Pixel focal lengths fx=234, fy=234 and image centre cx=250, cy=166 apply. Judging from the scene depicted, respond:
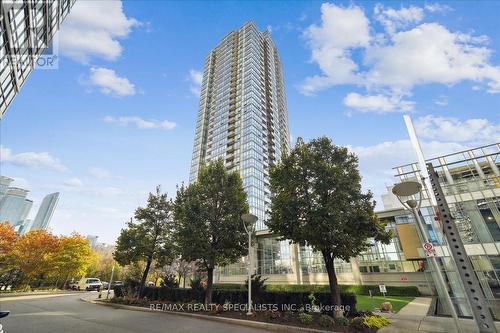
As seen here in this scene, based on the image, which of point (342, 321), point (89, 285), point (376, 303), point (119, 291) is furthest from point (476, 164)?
point (89, 285)

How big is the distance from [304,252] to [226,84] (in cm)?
7243

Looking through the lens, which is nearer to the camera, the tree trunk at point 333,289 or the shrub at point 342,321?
the shrub at point 342,321

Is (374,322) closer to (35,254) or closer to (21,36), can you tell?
(21,36)

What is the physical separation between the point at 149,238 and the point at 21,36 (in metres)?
18.8

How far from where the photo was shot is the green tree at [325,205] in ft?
38.9

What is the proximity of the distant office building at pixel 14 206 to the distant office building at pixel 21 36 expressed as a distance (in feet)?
633

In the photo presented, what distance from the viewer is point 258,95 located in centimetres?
8488

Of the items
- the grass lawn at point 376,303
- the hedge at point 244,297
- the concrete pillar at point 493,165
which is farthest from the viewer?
the concrete pillar at point 493,165

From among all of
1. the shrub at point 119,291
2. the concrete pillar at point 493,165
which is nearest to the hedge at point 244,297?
the shrub at point 119,291

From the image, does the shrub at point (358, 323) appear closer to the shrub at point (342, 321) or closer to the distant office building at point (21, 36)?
the shrub at point (342, 321)

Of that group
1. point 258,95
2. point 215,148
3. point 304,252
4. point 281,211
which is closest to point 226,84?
point 258,95

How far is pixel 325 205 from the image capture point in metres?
12.1

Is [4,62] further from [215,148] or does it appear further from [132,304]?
[215,148]

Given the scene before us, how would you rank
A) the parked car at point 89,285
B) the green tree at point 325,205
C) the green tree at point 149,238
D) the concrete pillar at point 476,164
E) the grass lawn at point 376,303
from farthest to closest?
the parked car at point 89,285
the concrete pillar at point 476,164
the green tree at point 149,238
the grass lawn at point 376,303
the green tree at point 325,205
